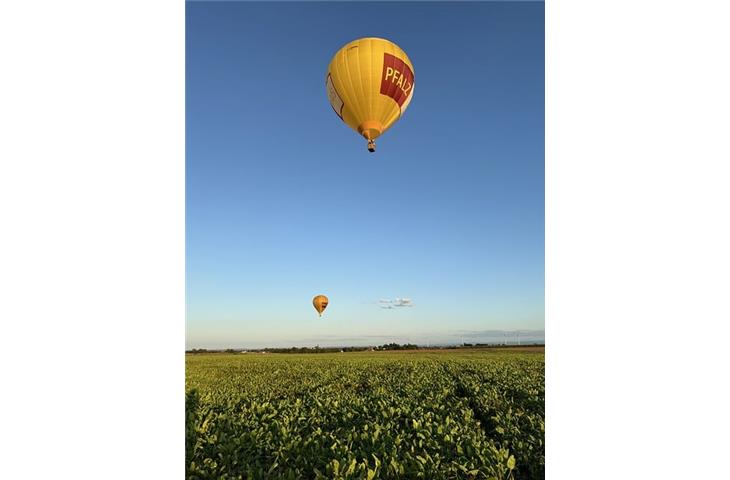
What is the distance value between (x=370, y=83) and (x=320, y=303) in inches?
923

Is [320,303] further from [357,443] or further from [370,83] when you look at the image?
[357,443]

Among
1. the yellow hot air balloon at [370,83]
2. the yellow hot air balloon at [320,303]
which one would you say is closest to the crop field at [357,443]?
the yellow hot air balloon at [370,83]

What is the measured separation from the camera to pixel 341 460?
183 inches

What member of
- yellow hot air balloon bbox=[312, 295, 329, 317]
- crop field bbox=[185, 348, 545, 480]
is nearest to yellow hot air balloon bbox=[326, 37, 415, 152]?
crop field bbox=[185, 348, 545, 480]

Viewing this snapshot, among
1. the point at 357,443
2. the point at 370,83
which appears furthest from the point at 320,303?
the point at 357,443

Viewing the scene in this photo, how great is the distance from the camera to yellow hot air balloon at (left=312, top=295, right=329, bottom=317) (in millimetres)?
29453

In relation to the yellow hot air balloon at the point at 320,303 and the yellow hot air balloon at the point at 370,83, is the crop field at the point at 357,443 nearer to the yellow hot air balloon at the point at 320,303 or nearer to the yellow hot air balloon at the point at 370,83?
the yellow hot air balloon at the point at 370,83

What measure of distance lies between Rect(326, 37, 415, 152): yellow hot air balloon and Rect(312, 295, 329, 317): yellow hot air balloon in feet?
73.3

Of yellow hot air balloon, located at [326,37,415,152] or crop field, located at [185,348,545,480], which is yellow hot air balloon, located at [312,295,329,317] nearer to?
crop field, located at [185,348,545,480]

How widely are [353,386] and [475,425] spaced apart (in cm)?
796

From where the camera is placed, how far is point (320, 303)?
96.5 feet

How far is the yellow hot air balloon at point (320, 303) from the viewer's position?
29453mm

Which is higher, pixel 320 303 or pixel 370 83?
pixel 370 83
